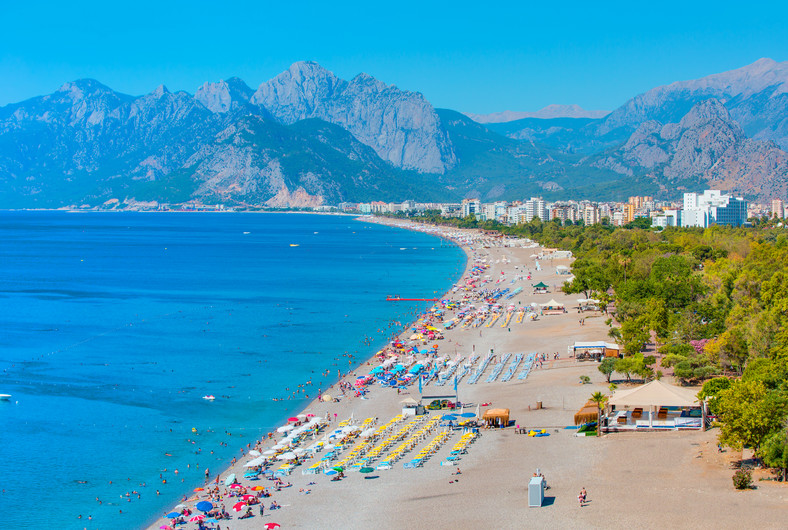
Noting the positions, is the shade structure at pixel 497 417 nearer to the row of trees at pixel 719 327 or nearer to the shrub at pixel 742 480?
the row of trees at pixel 719 327

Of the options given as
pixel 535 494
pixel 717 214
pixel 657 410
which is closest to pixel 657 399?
pixel 657 410

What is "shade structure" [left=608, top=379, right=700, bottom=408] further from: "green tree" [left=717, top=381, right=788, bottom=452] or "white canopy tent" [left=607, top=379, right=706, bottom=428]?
"green tree" [left=717, top=381, right=788, bottom=452]

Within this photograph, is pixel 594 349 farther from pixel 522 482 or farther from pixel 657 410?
pixel 522 482

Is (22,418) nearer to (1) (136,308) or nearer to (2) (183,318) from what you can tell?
(2) (183,318)

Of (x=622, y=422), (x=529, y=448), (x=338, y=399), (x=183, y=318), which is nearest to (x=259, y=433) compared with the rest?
(x=338, y=399)

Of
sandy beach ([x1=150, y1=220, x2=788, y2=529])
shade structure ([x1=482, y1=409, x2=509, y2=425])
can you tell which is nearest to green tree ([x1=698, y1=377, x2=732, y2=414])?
sandy beach ([x1=150, y1=220, x2=788, y2=529])

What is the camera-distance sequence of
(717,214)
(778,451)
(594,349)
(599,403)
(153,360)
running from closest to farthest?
(778,451)
(599,403)
(594,349)
(153,360)
(717,214)
